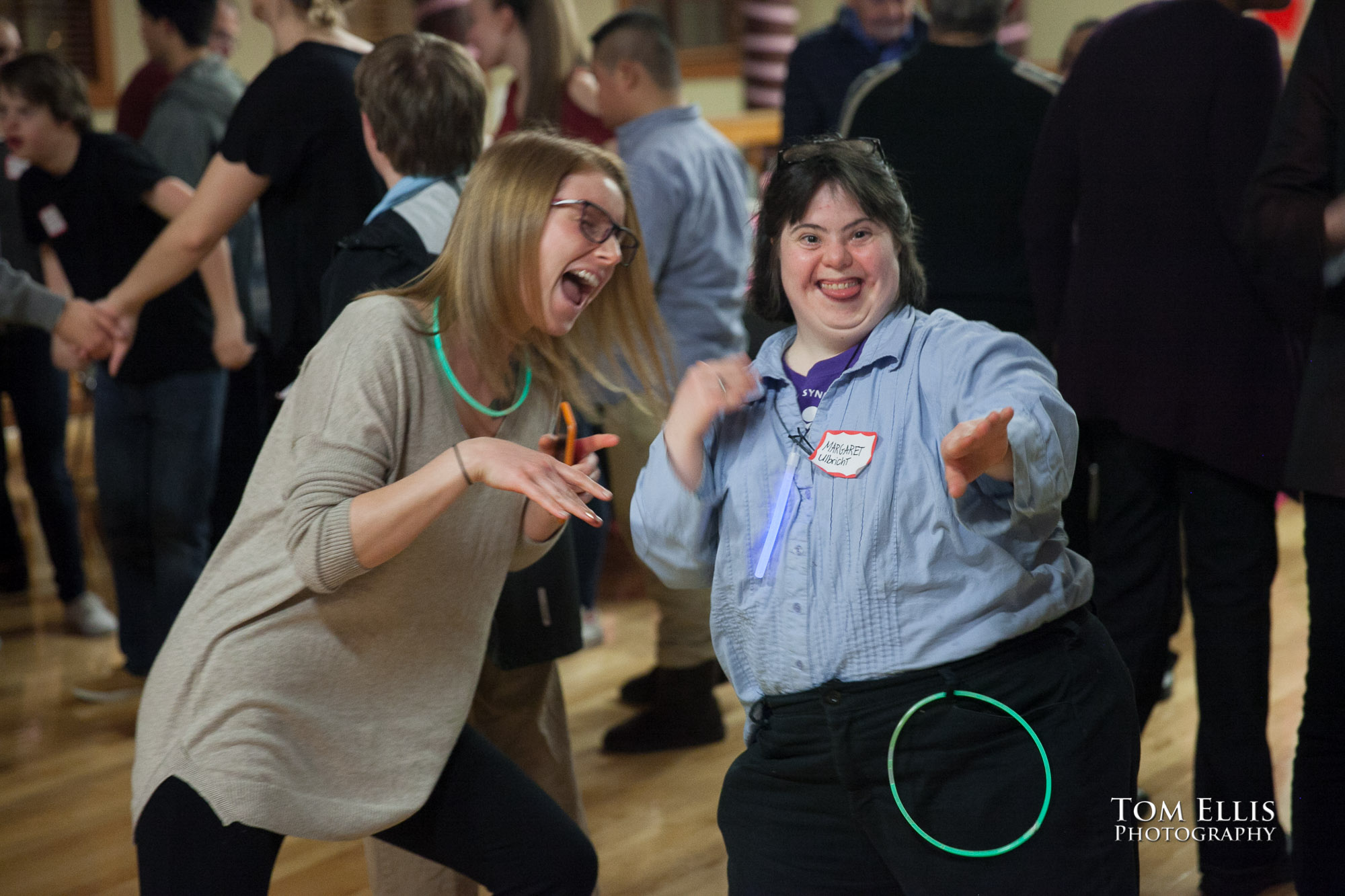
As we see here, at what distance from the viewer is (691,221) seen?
304 cm

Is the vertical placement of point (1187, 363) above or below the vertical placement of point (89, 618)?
above

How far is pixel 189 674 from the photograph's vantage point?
4.95ft

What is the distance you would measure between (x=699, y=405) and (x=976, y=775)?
463mm

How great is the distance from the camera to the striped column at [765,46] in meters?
8.88

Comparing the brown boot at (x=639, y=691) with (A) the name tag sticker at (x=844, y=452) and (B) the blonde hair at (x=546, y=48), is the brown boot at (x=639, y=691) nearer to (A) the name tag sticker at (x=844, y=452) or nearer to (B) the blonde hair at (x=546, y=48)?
(B) the blonde hair at (x=546, y=48)

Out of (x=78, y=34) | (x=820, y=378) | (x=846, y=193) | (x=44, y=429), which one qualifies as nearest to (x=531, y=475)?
(x=820, y=378)

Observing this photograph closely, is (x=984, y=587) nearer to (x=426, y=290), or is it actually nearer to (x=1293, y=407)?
(x=426, y=290)

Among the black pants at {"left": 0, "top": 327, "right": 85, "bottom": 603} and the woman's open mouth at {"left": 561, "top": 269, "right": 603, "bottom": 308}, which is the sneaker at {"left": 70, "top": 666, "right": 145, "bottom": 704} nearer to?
the black pants at {"left": 0, "top": 327, "right": 85, "bottom": 603}

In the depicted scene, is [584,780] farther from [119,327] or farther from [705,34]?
[705,34]

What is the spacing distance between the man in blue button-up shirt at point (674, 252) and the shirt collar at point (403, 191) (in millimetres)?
956

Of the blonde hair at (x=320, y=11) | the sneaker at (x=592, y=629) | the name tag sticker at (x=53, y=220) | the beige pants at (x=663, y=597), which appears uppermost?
the blonde hair at (x=320, y=11)

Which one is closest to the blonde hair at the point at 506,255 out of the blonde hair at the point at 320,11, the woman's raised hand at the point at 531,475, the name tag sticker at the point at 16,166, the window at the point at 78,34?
the woman's raised hand at the point at 531,475

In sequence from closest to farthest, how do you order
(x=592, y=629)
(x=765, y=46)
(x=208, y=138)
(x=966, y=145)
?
(x=966, y=145)
(x=208, y=138)
(x=592, y=629)
(x=765, y=46)

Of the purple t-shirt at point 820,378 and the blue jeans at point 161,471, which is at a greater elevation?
the purple t-shirt at point 820,378
